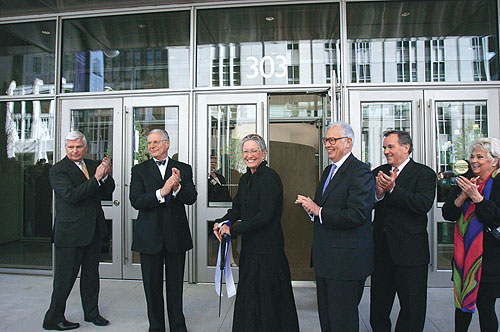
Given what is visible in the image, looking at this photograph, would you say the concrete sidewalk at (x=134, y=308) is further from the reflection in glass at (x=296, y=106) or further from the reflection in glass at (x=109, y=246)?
the reflection in glass at (x=296, y=106)

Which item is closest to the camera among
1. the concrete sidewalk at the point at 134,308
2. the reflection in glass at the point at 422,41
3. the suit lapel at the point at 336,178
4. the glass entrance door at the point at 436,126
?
the suit lapel at the point at 336,178

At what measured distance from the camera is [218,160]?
4.47m

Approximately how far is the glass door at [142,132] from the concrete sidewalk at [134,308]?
38 centimetres

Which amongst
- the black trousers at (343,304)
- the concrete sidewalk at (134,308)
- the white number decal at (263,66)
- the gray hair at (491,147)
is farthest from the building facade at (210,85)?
the black trousers at (343,304)

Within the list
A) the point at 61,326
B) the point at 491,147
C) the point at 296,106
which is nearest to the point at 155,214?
the point at 61,326

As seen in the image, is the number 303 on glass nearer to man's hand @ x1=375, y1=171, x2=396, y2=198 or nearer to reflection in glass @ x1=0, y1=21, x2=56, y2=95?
man's hand @ x1=375, y1=171, x2=396, y2=198

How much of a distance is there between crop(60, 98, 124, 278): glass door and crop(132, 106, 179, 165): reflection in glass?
21 cm

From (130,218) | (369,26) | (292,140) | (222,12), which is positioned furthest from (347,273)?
(292,140)

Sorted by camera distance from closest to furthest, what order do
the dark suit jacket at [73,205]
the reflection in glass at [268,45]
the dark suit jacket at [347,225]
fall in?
the dark suit jacket at [347,225] < the dark suit jacket at [73,205] < the reflection in glass at [268,45]

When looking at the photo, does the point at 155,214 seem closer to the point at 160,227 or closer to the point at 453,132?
the point at 160,227

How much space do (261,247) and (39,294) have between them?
299 centimetres

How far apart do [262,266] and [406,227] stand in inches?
41.7

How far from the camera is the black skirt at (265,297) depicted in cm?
261

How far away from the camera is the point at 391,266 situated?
8.64ft
